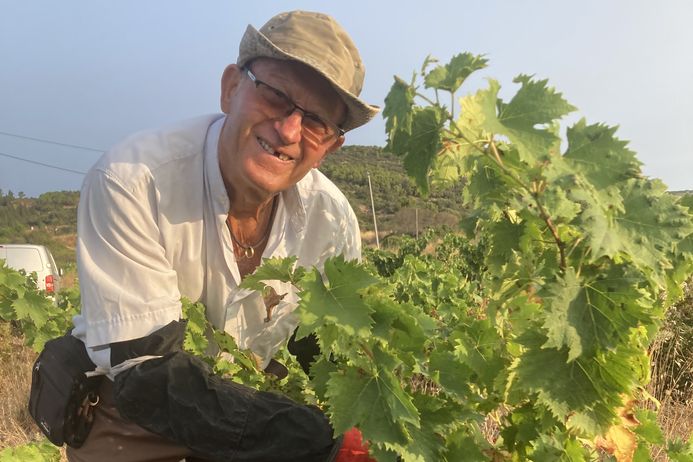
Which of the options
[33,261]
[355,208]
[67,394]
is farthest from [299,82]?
[355,208]

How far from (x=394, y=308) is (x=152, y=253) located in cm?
117

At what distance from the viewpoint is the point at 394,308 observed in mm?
1509

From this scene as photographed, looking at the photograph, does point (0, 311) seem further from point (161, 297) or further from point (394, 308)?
point (394, 308)

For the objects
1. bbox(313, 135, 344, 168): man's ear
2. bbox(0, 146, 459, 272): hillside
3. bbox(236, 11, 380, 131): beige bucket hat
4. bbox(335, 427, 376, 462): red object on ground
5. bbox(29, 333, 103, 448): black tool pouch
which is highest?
bbox(236, 11, 380, 131): beige bucket hat

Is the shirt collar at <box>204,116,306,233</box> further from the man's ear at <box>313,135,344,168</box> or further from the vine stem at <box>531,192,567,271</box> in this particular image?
the vine stem at <box>531,192,567,271</box>

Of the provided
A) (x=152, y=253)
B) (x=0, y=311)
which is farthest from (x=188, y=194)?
(x=0, y=311)

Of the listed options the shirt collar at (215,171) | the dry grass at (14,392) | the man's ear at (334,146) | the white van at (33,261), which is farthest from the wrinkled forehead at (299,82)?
the white van at (33,261)

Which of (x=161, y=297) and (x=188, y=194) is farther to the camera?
(x=188, y=194)

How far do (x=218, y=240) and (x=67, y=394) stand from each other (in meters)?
0.80

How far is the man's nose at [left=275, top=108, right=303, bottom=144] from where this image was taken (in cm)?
235

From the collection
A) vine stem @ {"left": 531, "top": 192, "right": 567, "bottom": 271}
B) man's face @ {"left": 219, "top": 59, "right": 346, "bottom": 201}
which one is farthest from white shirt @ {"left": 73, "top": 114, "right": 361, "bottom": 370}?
vine stem @ {"left": 531, "top": 192, "right": 567, "bottom": 271}

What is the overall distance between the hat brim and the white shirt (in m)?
0.38

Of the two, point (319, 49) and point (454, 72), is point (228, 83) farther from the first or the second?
point (454, 72)

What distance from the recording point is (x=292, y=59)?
2340 mm
